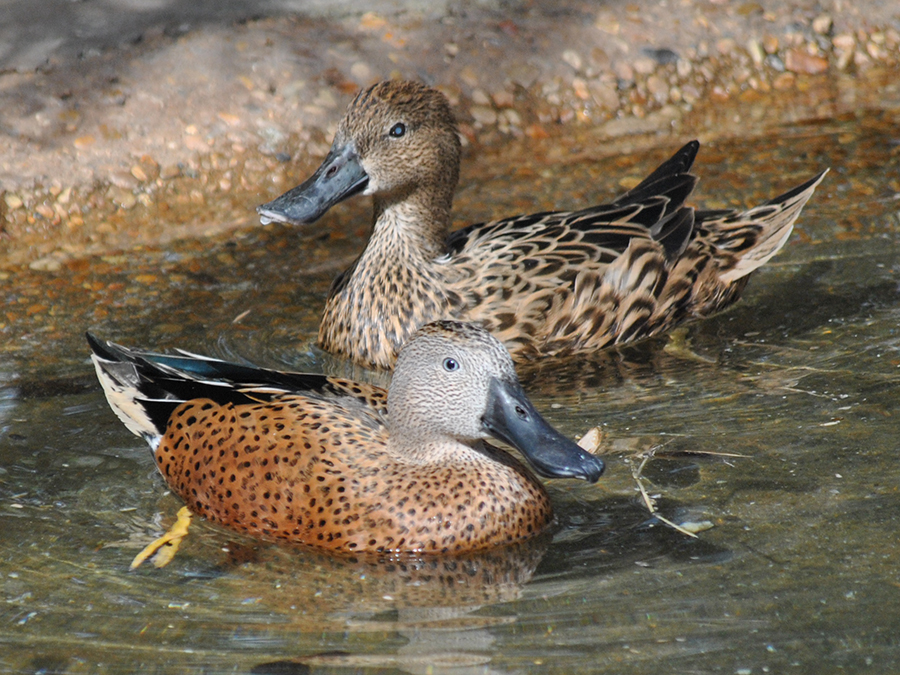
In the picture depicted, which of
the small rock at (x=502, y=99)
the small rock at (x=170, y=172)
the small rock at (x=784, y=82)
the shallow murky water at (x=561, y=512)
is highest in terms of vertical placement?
the small rock at (x=784, y=82)

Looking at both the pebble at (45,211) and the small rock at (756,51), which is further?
the small rock at (756,51)

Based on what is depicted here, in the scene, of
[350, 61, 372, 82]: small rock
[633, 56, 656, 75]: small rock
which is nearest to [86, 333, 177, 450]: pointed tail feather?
[350, 61, 372, 82]: small rock

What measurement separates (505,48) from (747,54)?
→ 1.84 metres

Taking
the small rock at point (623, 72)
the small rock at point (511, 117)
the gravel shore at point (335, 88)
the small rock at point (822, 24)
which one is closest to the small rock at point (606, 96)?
the gravel shore at point (335, 88)

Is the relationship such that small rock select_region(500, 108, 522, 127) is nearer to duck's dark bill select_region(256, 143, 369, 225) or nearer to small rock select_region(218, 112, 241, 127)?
small rock select_region(218, 112, 241, 127)

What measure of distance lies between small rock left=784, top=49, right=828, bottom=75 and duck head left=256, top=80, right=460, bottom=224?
3.91m

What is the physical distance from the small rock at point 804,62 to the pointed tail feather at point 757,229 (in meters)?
2.98

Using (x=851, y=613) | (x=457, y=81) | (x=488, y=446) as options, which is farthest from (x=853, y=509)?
(x=457, y=81)

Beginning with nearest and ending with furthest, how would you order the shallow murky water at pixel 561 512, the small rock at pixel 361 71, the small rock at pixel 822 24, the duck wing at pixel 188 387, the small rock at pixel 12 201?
the shallow murky water at pixel 561 512 < the duck wing at pixel 188 387 < the small rock at pixel 12 201 < the small rock at pixel 361 71 < the small rock at pixel 822 24

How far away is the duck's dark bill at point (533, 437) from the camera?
412 centimetres

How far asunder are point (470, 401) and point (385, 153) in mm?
2321

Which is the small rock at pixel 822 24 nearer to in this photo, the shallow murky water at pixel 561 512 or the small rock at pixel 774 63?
the small rock at pixel 774 63

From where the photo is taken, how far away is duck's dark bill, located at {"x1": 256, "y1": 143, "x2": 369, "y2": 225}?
602 cm

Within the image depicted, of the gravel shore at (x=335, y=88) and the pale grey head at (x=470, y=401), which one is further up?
the gravel shore at (x=335, y=88)
